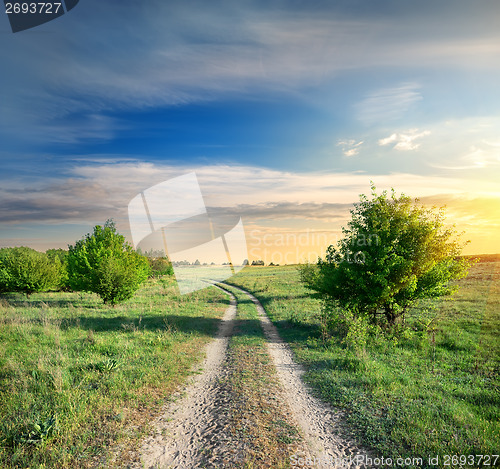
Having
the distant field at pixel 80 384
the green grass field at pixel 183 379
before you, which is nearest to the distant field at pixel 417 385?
the green grass field at pixel 183 379

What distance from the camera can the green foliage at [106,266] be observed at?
2531 centimetres

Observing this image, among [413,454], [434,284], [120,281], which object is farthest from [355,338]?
[120,281]

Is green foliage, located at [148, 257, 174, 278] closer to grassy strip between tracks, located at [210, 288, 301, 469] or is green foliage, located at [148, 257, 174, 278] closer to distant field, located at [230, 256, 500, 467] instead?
distant field, located at [230, 256, 500, 467]

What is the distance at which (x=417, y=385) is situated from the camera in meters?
9.55

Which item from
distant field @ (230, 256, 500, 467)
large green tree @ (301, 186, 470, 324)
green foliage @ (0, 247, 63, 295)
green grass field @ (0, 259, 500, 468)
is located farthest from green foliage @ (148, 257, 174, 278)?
large green tree @ (301, 186, 470, 324)

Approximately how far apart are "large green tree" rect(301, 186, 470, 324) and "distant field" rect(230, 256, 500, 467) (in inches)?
88.2

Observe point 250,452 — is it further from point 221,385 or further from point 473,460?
point 473,460

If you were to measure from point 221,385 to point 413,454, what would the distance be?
586cm

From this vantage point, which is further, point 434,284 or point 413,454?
point 434,284

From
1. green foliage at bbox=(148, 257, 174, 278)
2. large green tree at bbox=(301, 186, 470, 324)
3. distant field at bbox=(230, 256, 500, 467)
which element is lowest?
green foliage at bbox=(148, 257, 174, 278)

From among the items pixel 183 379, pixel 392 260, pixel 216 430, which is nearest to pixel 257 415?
pixel 216 430

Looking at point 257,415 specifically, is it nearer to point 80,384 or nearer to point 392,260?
point 80,384

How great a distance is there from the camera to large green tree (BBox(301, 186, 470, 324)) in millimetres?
15078

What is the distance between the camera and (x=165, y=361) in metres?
11.9
